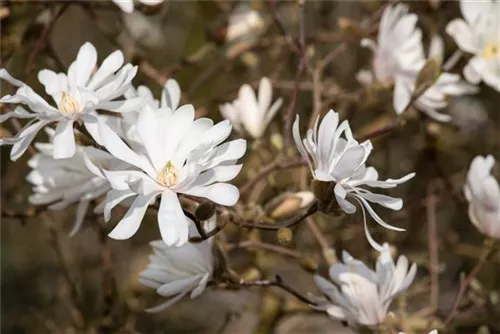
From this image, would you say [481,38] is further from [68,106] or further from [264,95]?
[68,106]

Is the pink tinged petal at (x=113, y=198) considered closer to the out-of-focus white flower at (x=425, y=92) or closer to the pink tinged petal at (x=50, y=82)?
the pink tinged petal at (x=50, y=82)

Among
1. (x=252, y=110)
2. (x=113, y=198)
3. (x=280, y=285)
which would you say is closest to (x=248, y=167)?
(x=252, y=110)

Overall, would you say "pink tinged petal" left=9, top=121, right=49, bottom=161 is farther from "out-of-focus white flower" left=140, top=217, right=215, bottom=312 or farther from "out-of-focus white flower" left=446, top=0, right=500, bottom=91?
"out-of-focus white flower" left=446, top=0, right=500, bottom=91

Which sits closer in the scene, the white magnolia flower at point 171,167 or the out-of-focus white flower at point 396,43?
the white magnolia flower at point 171,167

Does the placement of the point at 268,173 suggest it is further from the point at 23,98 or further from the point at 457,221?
the point at 457,221

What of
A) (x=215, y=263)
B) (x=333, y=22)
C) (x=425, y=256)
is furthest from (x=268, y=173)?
(x=333, y=22)

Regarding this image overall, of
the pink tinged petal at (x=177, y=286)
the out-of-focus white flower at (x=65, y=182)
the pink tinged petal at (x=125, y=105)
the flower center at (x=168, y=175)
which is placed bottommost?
the pink tinged petal at (x=177, y=286)

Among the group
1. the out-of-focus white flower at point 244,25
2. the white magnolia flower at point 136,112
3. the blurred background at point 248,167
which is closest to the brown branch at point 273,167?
the blurred background at point 248,167

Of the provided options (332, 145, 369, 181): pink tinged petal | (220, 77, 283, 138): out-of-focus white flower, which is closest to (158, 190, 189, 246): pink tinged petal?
(332, 145, 369, 181): pink tinged petal
